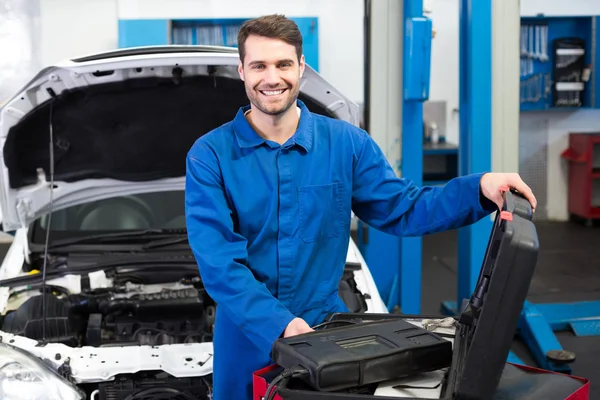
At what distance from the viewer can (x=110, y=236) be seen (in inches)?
124

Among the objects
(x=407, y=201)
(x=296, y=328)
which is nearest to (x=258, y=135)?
(x=407, y=201)

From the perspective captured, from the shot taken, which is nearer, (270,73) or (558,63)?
(270,73)

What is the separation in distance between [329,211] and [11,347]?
1.12 m

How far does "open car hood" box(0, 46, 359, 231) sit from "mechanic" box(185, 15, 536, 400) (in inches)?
26.5

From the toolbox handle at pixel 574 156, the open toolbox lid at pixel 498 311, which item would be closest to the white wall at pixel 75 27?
the toolbox handle at pixel 574 156

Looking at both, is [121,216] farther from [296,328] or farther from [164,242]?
[296,328]

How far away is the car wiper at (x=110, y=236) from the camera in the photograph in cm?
309

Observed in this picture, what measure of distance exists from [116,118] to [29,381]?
3.90 feet

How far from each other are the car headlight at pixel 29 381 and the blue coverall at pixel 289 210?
0.52m

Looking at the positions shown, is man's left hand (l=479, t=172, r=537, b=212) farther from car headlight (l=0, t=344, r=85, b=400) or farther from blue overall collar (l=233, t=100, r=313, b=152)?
car headlight (l=0, t=344, r=85, b=400)

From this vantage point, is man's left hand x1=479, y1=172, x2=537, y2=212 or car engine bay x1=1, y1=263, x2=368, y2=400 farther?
car engine bay x1=1, y1=263, x2=368, y2=400

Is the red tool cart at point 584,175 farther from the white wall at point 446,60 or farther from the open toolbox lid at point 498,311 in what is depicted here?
the open toolbox lid at point 498,311

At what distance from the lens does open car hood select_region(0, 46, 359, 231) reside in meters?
2.66

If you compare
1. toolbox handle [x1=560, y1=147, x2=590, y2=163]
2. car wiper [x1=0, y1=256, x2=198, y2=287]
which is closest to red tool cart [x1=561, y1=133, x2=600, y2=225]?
toolbox handle [x1=560, y1=147, x2=590, y2=163]
